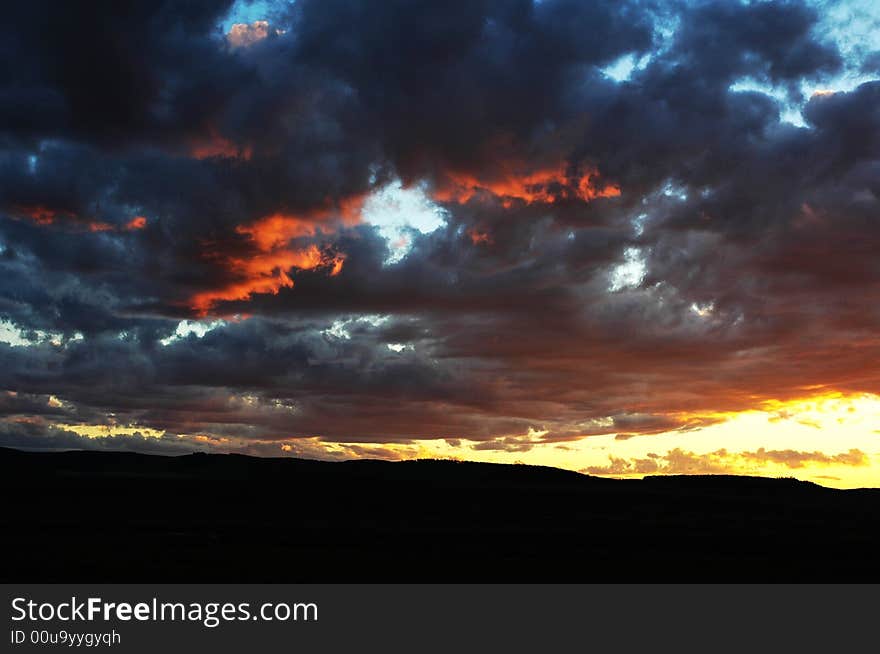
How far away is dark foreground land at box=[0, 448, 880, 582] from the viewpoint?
129ft

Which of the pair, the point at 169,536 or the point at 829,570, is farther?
the point at 169,536

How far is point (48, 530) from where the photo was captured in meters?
54.9

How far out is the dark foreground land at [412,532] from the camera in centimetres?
3944

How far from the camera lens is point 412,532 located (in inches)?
2247

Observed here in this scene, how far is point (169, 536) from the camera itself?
168 feet

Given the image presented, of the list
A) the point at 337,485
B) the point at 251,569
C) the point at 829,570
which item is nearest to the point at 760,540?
the point at 829,570

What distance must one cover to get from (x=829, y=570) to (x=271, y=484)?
238ft
